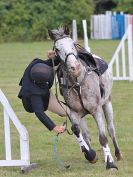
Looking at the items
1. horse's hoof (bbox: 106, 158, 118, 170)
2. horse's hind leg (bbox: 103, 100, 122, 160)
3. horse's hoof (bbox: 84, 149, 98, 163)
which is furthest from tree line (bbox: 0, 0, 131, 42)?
horse's hoof (bbox: 106, 158, 118, 170)

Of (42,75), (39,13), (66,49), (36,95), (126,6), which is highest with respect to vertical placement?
(66,49)

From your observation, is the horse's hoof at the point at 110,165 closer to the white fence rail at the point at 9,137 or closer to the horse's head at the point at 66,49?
the white fence rail at the point at 9,137

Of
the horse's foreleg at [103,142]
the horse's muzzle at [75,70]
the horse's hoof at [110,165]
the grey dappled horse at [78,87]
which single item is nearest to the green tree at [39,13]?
the grey dappled horse at [78,87]

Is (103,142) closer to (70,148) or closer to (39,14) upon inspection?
(70,148)

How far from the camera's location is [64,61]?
7.77 metres

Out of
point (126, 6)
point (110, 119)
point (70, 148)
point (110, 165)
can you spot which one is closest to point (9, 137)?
point (110, 165)

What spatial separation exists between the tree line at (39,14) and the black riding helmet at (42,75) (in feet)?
129

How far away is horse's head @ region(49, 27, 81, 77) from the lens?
7621mm

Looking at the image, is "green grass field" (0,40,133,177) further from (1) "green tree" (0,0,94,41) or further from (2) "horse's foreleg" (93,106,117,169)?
(1) "green tree" (0,0,94,41)

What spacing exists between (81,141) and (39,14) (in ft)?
138

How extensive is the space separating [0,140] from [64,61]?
3205mm

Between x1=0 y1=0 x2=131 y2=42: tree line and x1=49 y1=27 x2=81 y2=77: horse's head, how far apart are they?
3933cm

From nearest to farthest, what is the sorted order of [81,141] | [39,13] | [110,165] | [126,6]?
1. [110,165]
2. [81,141]
3. [39,13]
4. [126,6]

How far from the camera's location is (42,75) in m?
7.94
